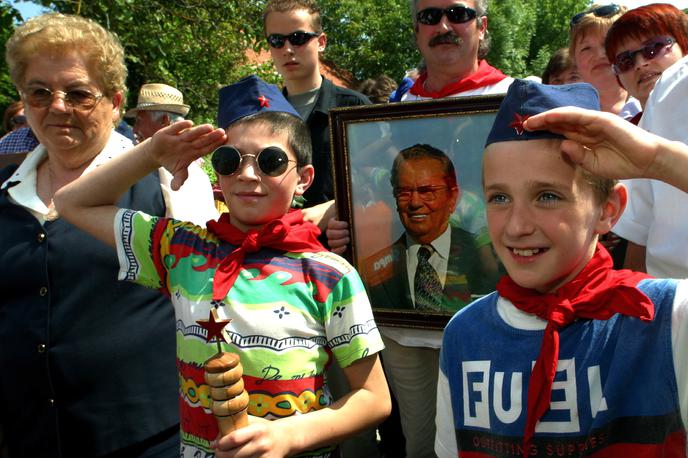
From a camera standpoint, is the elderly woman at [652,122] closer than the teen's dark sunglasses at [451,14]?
Yes

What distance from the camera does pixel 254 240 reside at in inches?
85.7

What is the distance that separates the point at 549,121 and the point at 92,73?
1.89 metres

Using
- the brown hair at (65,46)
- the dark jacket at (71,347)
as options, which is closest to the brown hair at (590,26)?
the brown hair at (65,46)

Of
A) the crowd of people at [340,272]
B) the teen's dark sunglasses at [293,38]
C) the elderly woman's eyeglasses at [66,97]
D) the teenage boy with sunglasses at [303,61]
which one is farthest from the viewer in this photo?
the teen's dark sunglasses at [293,38]

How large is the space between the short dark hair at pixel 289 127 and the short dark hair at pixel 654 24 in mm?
1642

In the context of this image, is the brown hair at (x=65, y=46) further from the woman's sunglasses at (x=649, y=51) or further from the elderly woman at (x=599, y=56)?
the elderly woman at (x=599, y=56)

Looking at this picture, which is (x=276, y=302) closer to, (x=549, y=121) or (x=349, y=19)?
(x=549, y=121)

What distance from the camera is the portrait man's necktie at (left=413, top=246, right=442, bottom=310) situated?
2.90 metres

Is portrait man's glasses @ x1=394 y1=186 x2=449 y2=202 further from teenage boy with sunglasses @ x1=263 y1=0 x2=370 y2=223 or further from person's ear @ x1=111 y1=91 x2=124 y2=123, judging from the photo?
person's ear @ x1=111 y1=91 x2=124 y2=123

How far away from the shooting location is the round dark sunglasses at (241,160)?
2.22 meters

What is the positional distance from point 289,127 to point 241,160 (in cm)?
24

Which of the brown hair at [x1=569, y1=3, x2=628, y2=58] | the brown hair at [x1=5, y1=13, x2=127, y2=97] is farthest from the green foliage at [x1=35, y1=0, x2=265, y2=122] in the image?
the brown hair at [x1=569, y1=3, x2=628, y2=58]

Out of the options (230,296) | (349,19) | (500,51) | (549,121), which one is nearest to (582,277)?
(549,121)

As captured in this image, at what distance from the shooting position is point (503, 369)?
6.18ft
